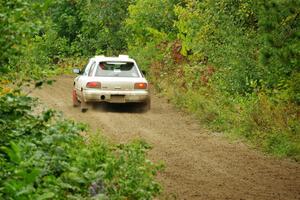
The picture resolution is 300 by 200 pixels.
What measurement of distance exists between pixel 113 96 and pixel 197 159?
6747 mm

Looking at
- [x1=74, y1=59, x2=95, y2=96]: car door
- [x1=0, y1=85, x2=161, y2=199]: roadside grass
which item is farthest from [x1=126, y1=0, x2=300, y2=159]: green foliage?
[x1=0, y1=85, x2=161, y2=199]: roadside grass

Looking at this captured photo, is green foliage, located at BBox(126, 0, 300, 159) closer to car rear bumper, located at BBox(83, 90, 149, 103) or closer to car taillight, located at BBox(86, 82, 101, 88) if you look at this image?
car rear bumper, located at BBox(83, 90, 149, 103)

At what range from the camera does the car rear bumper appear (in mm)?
19297

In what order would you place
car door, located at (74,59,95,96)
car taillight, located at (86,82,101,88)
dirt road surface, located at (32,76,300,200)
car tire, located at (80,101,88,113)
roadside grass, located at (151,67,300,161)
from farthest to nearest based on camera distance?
car door, located at (74,59,95,96) → car tire, located at (80,101,88,113) → car taillight, located at (86,82,101,88) → roadside grass, located at (151,67,300,161) → dirt road surface, located at (32,76,300,200)

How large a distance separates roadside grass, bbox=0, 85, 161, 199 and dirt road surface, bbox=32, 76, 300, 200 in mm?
1253

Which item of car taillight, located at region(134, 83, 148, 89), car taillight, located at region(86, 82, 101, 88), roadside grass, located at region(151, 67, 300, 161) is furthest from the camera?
car taillight, located at region(134, 83, 148, 89)

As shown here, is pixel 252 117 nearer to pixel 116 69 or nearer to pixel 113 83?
pixel 113 83

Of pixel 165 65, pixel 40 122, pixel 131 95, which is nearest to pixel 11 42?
pixel 40 122

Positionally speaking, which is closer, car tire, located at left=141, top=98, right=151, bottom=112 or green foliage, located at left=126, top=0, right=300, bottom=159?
green foliage, located at left=126, top=0, right=300, bottom=159

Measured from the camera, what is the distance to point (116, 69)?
19.8 meters


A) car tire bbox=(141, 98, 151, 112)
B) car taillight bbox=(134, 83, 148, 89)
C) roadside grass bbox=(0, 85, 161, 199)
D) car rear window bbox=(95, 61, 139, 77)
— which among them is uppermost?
roadside grass bbox=(0, 85, 161, 199)

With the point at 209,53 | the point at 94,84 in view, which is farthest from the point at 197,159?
the point at 209,53

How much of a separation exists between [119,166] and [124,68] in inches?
454

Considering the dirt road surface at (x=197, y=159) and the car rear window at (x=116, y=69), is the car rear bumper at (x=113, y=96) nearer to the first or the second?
the dirt road surface at (x=197, y=159)
